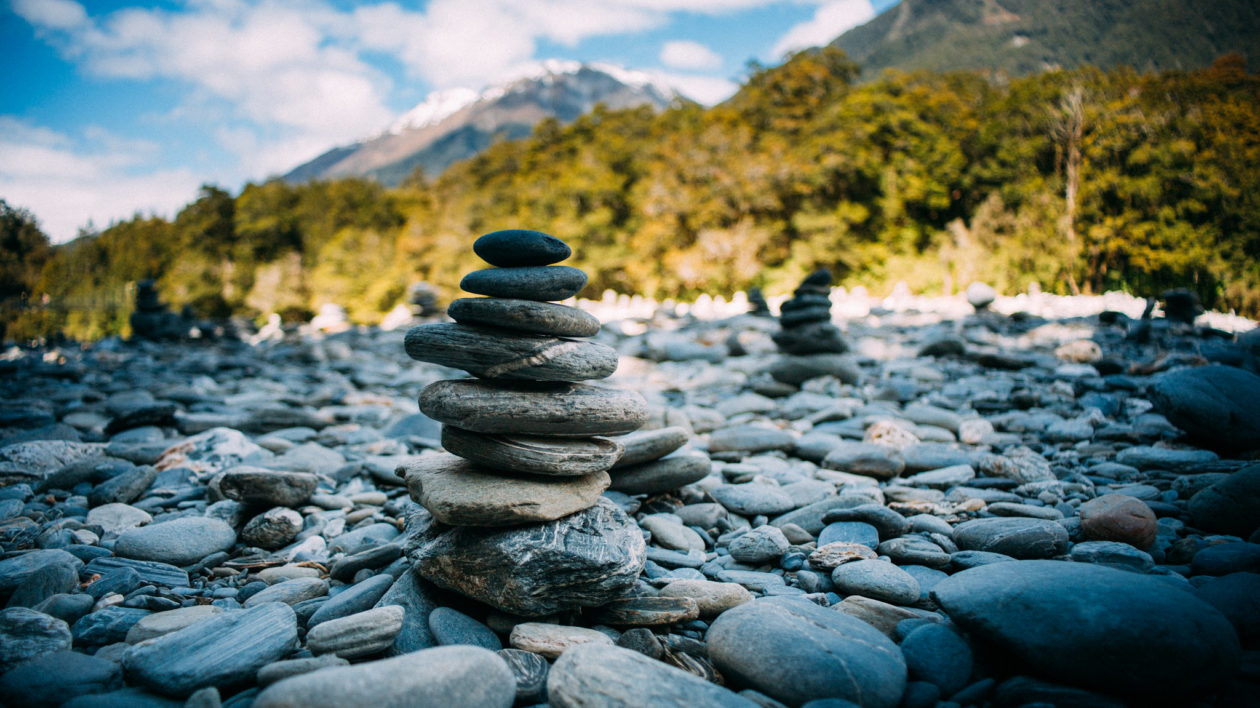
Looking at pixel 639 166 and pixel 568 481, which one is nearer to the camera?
pixel 568 481

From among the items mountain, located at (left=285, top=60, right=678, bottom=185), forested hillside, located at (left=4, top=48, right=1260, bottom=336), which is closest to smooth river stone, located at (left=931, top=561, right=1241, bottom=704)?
forested hillside, located at (left=4, top=48, right=1260, bottom=336)

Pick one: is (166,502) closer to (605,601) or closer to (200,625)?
(200,625)

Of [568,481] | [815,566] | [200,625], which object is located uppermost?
[568,481]

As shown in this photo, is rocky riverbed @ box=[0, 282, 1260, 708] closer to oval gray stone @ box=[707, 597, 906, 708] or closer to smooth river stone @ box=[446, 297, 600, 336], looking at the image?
oval gray stone @ box=[707, 597, 906, 708]

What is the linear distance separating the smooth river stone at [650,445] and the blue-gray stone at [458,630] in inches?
58.8

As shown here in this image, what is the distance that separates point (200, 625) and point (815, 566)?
2639 millimetres

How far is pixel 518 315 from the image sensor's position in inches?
108

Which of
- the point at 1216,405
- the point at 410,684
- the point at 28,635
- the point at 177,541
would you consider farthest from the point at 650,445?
the point at 1216,405

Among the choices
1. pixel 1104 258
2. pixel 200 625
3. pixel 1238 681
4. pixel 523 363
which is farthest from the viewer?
pixel 1104 258

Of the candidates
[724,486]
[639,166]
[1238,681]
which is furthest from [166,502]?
[639,166]

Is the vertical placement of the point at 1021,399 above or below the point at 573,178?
below

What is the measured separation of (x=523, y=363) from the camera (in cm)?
274

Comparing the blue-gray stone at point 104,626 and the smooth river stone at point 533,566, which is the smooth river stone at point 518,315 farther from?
the blue-gray stone at point 104,626

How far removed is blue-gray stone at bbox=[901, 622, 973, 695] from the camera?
197 centimetres
